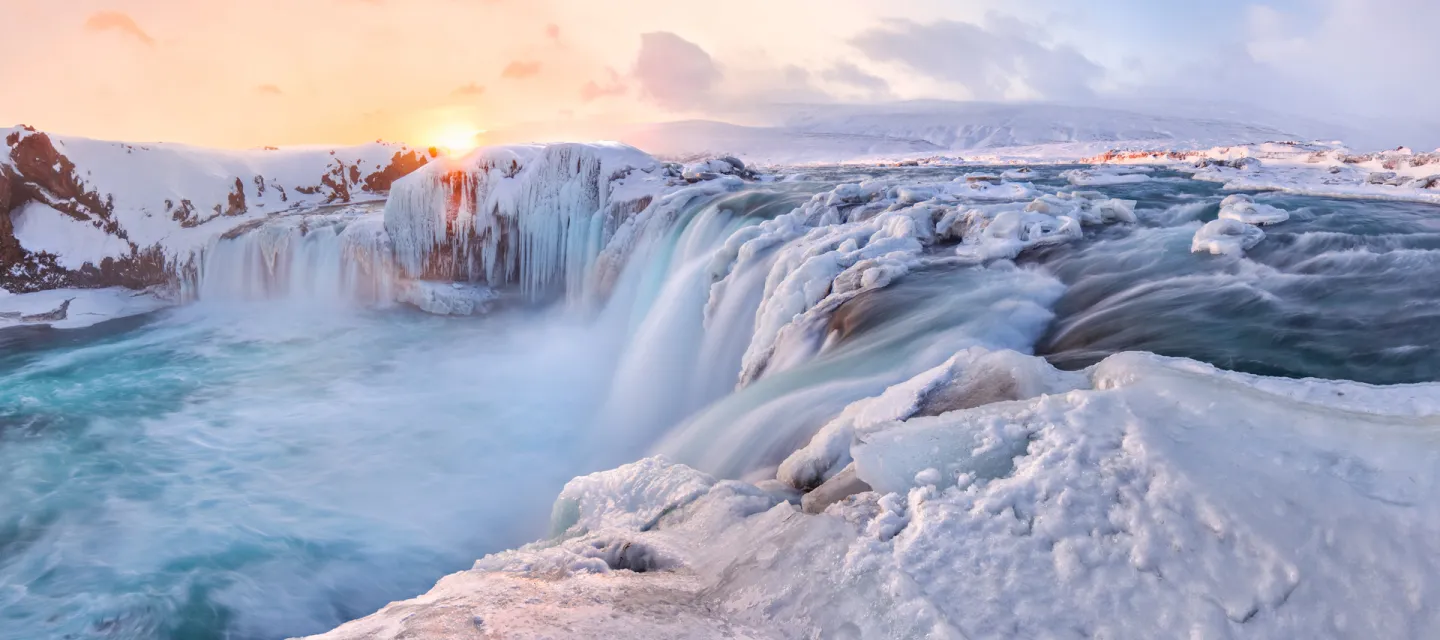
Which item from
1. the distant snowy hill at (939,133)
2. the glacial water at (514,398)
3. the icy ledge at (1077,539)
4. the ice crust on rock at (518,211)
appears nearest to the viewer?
the icy ledge at (1077,539)

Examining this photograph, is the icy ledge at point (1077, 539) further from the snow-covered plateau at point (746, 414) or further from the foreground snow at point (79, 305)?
the foreground snow at point (79, 305)

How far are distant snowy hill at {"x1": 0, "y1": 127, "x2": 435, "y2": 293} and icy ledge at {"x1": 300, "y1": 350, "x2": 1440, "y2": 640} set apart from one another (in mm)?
20086

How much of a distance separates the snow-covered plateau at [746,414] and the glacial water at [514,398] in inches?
1.8

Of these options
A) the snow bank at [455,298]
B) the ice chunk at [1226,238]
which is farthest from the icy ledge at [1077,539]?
the snow bank at [455,298]

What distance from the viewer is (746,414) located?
16.0 ft

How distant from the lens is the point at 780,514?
263 cm

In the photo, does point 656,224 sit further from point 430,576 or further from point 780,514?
point 780,514

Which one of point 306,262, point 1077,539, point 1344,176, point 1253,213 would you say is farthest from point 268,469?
point 1344,176

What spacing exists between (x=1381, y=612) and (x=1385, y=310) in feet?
12.5

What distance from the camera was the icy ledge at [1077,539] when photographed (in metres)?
1.67

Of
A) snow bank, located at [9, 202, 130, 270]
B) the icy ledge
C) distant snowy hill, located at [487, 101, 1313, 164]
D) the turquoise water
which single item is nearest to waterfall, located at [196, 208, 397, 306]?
the turquoise water

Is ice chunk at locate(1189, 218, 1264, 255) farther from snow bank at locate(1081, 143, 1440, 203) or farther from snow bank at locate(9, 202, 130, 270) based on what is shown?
snow bank at locate(9, 202, 130, 270)

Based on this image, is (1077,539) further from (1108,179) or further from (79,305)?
(79,305)

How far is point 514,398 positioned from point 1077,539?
8.76 m
